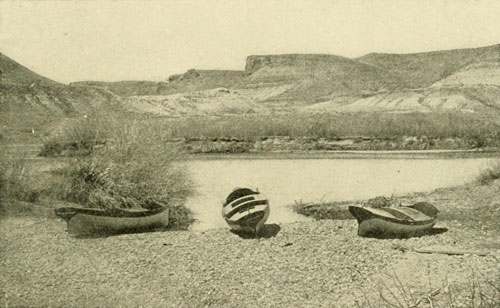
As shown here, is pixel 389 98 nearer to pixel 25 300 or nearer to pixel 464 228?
pixel 464 228

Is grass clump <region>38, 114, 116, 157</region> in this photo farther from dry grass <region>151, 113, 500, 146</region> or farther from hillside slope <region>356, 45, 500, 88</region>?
hillside slope <region>356, 45, 500, 88</region>

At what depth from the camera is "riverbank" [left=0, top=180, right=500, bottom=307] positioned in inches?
394

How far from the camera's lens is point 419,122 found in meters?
39.7

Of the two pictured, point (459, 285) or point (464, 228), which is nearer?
point (459, 285)

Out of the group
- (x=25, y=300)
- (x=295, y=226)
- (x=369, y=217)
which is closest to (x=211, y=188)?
(x=295, y=226)

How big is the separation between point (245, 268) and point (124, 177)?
6011 millimetres

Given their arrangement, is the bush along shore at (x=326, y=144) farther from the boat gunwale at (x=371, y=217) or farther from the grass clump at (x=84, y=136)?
the boat gunwale at (x=371, y=217)

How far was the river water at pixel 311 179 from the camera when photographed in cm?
1983

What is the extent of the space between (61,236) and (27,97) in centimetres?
5005

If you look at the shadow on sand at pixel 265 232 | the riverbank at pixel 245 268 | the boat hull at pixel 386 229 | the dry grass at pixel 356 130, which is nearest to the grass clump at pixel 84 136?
the riverbank at pixel 245 268

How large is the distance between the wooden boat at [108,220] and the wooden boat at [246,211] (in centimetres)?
181

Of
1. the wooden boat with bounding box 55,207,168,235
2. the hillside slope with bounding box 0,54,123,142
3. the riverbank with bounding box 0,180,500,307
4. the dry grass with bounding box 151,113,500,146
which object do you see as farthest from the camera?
the hillside slope with bounding box 0,54,123,142

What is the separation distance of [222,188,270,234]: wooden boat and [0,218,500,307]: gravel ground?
342 millimetres

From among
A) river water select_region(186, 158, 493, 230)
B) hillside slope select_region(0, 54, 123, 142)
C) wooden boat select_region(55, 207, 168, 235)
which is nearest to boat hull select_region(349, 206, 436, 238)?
river water select_region(186, 158, 493, 230)
